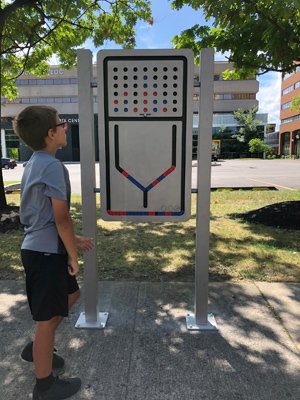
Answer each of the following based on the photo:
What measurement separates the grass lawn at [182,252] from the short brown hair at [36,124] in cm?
248

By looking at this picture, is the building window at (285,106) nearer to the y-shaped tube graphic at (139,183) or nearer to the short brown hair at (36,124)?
the y-shaped tube graphic at (139,183)

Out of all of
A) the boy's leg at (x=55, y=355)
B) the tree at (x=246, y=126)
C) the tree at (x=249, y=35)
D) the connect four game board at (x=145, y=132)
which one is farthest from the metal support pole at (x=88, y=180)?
the tree at (x=246, y=126)

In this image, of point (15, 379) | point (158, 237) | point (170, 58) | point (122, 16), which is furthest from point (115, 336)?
point (122, 16)

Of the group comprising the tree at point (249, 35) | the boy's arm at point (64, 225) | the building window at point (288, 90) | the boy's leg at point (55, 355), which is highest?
the building window at point (288, 90)

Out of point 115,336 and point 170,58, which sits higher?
point 170,58

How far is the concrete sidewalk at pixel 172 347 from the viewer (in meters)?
2.39

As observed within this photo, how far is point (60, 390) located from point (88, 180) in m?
1.51

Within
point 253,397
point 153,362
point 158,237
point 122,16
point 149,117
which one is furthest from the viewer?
point 122,16

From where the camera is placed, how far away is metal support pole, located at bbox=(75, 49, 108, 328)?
2.91 meters

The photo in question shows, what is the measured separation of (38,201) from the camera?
83.5 inches

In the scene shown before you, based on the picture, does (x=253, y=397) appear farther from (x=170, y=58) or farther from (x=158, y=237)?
(x=158, y=237)

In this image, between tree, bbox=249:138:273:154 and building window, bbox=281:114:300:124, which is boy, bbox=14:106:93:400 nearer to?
tree, bbox=249:138:273:154

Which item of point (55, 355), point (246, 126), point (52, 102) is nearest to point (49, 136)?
point (55, 355)

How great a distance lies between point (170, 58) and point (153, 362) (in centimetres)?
221
